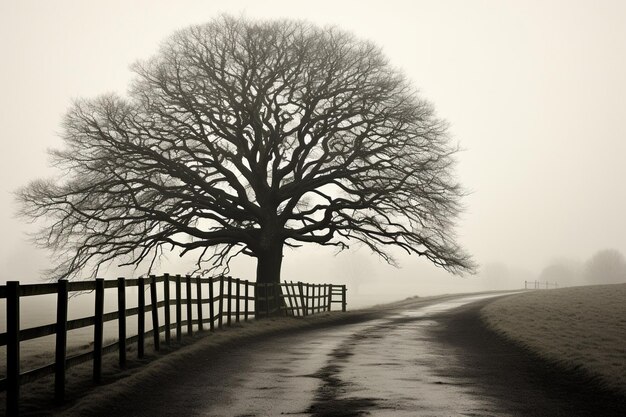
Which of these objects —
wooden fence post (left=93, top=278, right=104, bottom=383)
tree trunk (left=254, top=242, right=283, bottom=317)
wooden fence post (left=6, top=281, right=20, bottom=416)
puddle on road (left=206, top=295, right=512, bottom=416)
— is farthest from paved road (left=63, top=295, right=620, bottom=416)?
tree trunk (left=254, top=242, right=283, bottom=317)

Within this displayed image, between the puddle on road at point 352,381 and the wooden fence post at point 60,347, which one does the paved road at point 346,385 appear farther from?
the wooden fence post at point 60,347

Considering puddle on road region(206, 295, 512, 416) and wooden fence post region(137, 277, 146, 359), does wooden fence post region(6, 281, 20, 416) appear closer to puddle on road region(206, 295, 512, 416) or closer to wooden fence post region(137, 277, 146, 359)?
puddle on road region(206, 295, 512, 416)

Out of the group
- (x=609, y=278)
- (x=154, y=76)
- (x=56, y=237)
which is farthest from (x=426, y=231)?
(x=609, y=278)

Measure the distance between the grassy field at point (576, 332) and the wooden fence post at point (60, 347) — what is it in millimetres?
8045

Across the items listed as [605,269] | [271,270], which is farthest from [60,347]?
[605,269]

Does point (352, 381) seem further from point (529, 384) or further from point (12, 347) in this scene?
point (12, 347)

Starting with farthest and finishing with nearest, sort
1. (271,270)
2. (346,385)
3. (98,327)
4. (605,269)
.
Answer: (605,269)
(271,270)
(98,327)
(346,385)

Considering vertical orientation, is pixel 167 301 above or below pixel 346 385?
above

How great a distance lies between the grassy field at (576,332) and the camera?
41.5 ft

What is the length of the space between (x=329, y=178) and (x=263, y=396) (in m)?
19.5

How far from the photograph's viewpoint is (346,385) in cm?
1059

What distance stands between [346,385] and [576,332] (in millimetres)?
10060

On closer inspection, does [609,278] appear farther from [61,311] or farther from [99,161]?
[61,311]

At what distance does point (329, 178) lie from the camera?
28812 millimetres
